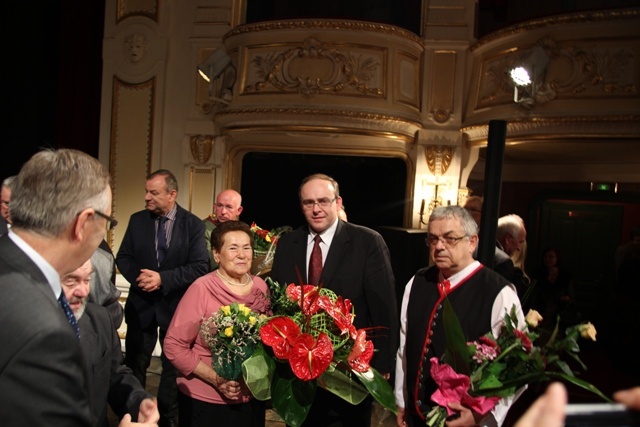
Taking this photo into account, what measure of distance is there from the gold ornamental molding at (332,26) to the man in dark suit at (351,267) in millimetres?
3475

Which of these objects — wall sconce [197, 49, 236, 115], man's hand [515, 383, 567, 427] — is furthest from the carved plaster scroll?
man's hand [515, 383, 567, 427]

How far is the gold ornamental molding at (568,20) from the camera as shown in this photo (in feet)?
16.8

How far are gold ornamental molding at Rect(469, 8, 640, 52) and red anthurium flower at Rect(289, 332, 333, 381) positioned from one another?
184 inches

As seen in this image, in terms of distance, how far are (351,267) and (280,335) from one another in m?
0.81

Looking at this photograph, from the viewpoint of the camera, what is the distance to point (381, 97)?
5965 mm

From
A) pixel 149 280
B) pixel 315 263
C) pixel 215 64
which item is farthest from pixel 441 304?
pixel 215 64

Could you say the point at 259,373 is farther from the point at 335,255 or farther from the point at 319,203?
the point at 319,203

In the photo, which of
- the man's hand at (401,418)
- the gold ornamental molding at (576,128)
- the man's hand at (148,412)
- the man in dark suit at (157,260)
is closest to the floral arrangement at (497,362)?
the man's hand at (401,418)

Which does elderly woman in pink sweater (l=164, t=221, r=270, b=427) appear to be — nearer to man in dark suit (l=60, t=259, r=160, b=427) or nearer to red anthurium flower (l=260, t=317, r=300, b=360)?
red anthurium flower (l=260, t=317, r=300, b=360)

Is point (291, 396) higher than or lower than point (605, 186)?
lower

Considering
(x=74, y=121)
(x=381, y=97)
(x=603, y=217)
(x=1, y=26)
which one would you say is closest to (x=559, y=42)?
(x=381, y=97)

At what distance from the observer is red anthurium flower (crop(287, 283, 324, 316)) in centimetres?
204

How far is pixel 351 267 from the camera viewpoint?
8.92ft

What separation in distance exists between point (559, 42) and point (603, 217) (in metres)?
3.44
